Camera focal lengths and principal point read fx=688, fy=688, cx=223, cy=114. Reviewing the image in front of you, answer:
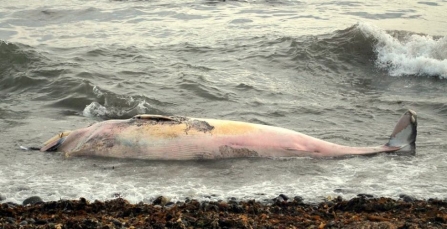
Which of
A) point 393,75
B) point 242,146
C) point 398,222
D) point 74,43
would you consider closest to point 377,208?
point 398,222

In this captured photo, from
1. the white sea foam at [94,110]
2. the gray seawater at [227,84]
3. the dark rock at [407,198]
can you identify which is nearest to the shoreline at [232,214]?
the dark rock at [407,198]

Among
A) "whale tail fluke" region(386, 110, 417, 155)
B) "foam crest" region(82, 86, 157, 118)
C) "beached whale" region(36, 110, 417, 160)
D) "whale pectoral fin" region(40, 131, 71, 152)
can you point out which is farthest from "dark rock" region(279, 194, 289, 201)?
"foam crest" region(82, 86, 157, 118)

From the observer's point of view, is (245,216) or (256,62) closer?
(245,216)

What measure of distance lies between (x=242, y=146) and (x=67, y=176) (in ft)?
7.26

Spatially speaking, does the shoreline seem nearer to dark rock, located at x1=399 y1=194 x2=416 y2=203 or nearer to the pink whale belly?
dark rock, located at x1=399 y1=194 x2=416 y2=203

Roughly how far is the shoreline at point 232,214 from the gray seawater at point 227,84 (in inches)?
19.5

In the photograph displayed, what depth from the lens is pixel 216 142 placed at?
29.0 ft

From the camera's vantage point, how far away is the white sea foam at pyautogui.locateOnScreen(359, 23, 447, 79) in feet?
50.8

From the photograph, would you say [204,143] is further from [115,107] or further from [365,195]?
[115,107]

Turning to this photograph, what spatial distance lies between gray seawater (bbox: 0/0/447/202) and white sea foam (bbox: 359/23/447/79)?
0.04 m

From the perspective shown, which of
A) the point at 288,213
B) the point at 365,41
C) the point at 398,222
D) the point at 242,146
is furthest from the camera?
the point at 365,41

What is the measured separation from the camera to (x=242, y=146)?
28.9 feet

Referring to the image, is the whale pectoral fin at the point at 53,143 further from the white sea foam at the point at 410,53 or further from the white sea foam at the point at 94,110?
the white sea foam at the point at 410,53

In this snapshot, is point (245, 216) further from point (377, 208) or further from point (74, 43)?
point (74, 43)
